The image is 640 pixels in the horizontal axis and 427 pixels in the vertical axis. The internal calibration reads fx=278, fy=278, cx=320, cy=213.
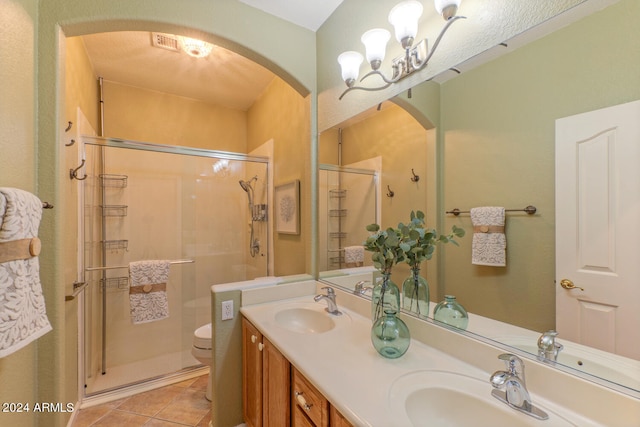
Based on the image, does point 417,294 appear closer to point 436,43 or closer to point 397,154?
point 397,154

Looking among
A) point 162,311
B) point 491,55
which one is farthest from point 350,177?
point 162,311

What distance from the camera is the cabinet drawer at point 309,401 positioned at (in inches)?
36.0

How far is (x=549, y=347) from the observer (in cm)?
85

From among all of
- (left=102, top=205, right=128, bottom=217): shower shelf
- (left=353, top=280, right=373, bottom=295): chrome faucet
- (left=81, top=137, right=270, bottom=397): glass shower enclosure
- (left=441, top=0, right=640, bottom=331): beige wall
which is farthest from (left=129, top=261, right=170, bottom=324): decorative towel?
(left=441, top=0, right=640, bottom=331): beige wall

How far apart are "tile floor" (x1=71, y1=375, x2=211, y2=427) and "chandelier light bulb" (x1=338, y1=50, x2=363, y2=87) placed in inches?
95.4

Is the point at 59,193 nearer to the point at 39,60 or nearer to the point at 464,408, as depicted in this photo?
Result: the point at 39,60

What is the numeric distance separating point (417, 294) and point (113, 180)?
8.85 ft

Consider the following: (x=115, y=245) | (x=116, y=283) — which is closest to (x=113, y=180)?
(x=115, y=245)

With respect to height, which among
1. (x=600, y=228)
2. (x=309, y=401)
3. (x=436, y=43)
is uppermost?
(x=436, y=43)

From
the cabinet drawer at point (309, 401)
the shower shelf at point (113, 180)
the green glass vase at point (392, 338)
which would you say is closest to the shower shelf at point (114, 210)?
the shower shelf at point (113, 180)

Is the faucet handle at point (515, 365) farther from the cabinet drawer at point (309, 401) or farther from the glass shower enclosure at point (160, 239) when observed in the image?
the glass shower enclosure at point (160, 239)

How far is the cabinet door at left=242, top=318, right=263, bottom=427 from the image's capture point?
1453 mm

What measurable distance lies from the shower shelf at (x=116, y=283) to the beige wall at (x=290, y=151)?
1.34 m

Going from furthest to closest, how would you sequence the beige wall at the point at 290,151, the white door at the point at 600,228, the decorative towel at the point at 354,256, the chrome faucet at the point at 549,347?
the beige wall at the point at 290,151 < the decorative towel at the point at 354,256 < the chrome faucet at the point at 549,347 < the white door at the point at 600,228
